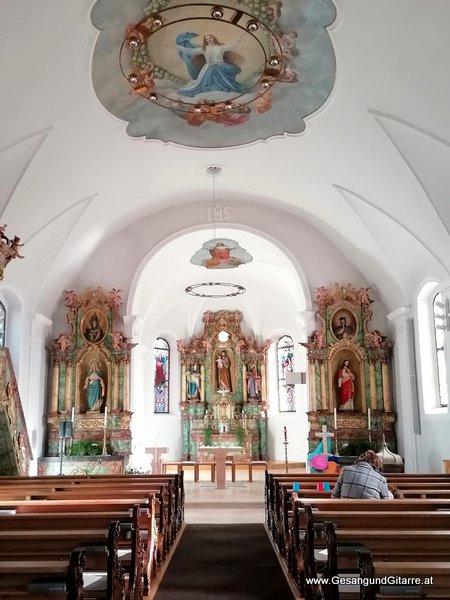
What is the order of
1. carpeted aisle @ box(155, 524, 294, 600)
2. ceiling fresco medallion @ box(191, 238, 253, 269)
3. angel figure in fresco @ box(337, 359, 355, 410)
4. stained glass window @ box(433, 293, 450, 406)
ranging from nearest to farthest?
1. carpeted aisle @ box(155, 524, 294, 600)
2. stained glass window @ box(433, 293, 450, 406)
3. angel figure in fresco @ box(337, 359, 355, 410)
4. ceiling fresco medallion @ box(191, 238, 253, 269)

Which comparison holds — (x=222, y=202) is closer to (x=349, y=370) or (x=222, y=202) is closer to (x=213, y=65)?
(x=349, y=370)

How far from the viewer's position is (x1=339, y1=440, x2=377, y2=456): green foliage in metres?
15.9

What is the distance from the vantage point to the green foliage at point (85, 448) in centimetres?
1606

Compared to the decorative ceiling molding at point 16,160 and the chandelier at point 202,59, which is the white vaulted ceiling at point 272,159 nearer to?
the decorative ceiling molding at point 16,160

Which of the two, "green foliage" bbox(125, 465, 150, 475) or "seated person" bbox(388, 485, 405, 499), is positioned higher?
"seated person" bbox(388, 485, 405, 499)

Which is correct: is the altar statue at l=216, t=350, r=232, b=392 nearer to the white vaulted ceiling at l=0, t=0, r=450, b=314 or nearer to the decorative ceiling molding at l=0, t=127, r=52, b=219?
the white vaulted ceiling at l=0, t=0, r=450, b=314

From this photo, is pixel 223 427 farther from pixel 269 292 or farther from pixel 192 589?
pixel 192 589

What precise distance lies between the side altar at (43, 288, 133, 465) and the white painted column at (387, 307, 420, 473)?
7223 millimetres

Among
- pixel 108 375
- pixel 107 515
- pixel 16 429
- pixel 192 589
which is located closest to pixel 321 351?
pixel 108 375

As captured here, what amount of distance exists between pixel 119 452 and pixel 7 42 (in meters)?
10.8

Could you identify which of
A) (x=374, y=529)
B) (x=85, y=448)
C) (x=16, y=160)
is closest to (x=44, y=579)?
(x=374, y=529)

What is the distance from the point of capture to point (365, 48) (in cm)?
938

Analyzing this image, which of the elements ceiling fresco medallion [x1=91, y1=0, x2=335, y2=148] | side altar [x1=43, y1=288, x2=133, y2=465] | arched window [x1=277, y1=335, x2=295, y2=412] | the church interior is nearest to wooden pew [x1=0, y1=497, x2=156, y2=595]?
the church interior

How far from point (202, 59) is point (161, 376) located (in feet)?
53.2
